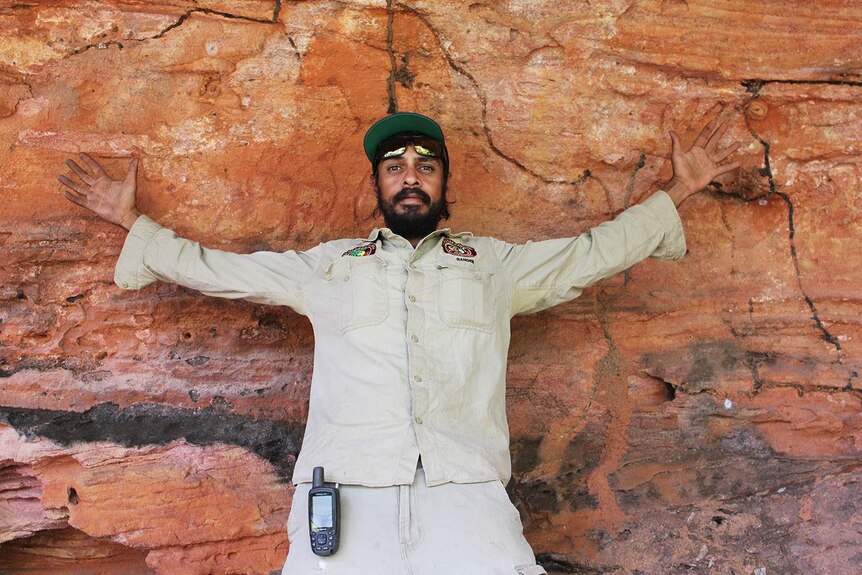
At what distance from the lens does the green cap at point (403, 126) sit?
3408 millimetres

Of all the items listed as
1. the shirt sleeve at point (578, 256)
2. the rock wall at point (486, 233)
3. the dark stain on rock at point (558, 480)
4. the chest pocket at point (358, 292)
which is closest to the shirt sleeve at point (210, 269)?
the chest pocket at point (358, 292)

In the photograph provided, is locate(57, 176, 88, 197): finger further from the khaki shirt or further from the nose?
the nose

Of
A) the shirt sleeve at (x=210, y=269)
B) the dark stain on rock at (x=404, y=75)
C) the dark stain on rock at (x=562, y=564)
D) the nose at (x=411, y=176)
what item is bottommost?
the dark stain on rock at (x=562, y=564)

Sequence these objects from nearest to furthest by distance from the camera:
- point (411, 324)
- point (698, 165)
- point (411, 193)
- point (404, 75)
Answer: point (411, 324) → point (411, 193) → point (698, 165) → point (404, 75)

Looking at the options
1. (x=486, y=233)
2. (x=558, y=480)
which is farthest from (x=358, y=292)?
(x=558, y=480)

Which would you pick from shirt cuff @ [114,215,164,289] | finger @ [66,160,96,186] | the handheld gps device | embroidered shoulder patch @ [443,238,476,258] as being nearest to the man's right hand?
finger @ [66,160,96,186]

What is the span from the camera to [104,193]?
346cm

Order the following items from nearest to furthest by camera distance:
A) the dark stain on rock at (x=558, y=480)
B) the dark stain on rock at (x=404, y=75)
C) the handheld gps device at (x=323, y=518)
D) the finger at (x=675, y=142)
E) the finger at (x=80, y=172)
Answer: the handheld gps device at (x=323, y=518)
the finger at (x=80, y=172)
the finger at (x=675, y=142)
the dark stain on rock at (x=558, y=480)
the dark stain on rock at (x=404, y=75)

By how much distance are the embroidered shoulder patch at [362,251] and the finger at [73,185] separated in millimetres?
1011

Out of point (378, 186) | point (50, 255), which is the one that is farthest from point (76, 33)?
point (378, 186)

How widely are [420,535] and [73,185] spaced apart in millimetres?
1788

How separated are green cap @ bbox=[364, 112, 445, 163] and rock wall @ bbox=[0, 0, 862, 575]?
1.55 feet

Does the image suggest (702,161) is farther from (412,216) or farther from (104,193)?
(104,193)

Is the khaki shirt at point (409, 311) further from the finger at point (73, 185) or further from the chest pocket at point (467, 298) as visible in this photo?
the finger at point (73, 185)
